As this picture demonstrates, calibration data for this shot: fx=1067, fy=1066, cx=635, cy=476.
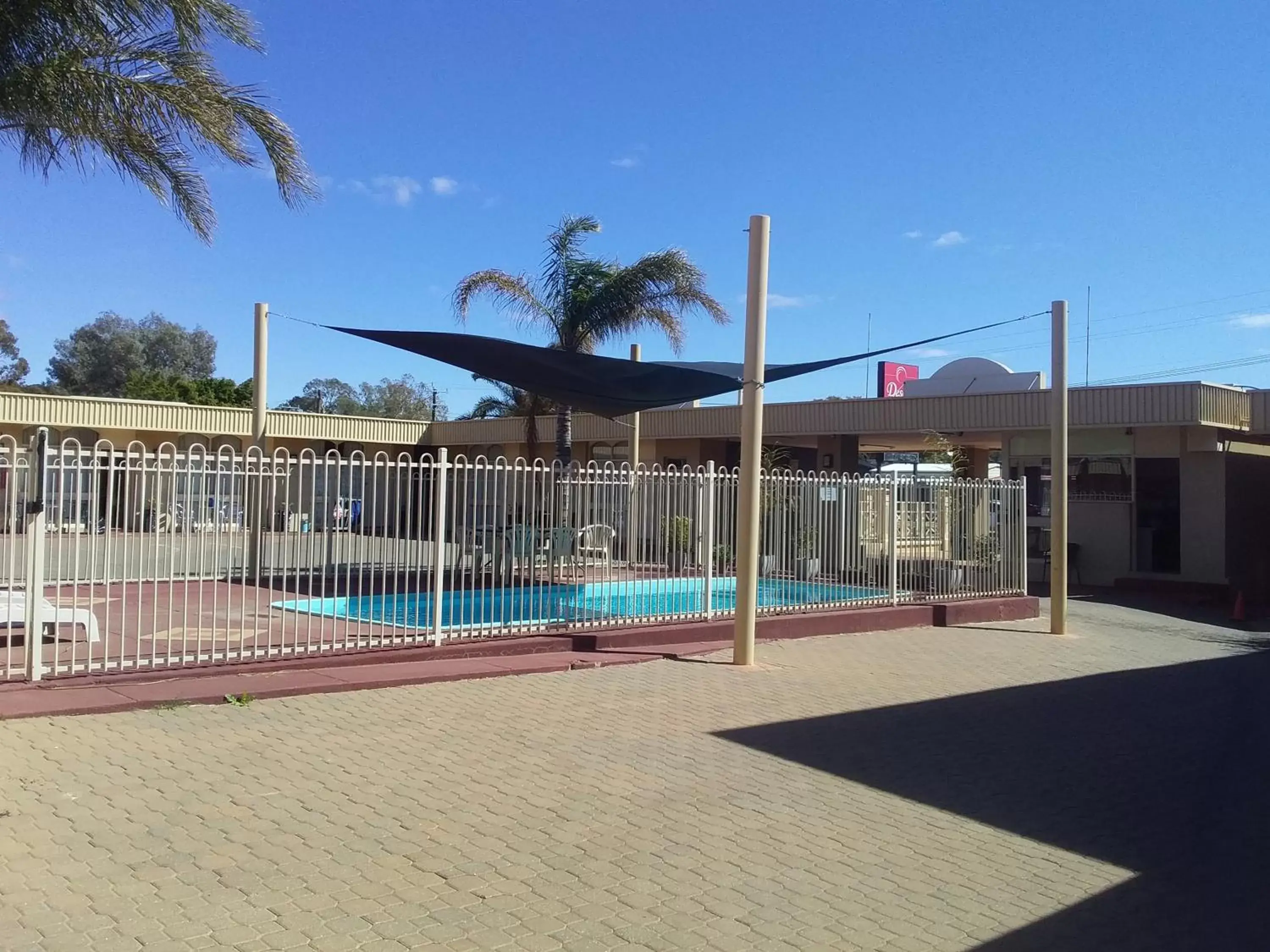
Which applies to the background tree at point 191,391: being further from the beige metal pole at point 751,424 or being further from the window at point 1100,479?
the beige metal pole at point 751,424

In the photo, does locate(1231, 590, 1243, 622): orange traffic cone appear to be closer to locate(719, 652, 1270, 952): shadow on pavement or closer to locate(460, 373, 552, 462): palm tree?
locate(719, 652, 1270, 952): shadow on pavement

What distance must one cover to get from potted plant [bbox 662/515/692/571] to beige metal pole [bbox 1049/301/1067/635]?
16.7 feet

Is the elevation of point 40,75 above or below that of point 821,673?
above

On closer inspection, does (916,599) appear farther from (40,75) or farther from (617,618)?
(40,75)

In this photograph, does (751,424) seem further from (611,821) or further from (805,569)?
(611,821)

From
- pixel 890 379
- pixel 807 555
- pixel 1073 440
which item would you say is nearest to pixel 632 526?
pixel 807 555

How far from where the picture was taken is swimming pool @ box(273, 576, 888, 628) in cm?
1073

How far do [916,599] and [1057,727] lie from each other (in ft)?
21.6

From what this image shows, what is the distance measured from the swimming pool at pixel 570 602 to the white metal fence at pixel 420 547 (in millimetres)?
28

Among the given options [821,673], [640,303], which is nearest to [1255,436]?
[640,303]

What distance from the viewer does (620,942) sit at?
13.9 ft

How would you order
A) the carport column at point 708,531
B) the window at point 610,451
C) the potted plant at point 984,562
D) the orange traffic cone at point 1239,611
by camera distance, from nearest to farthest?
the carport column at point 708,531 < the potted plant at point 984,562 < the orange traffic cone at point 1239,611 < the window at point 610,451

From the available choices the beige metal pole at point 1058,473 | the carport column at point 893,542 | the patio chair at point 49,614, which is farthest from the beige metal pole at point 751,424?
the patio chair at point 49,614

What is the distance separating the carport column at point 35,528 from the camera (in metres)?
7.64
